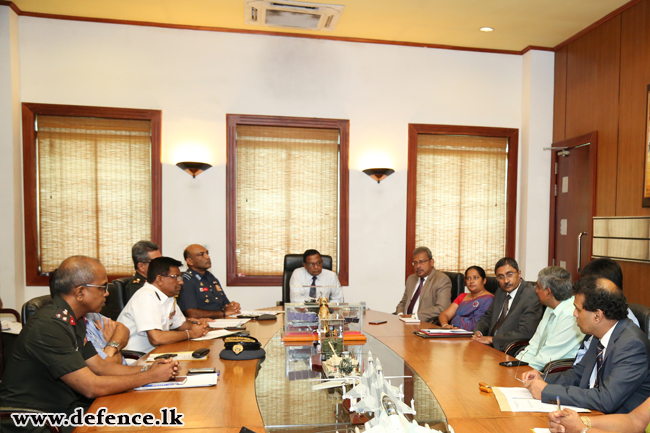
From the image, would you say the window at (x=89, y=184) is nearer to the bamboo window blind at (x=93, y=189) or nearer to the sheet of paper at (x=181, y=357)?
the bamboo window blind at (x=93, y=189)

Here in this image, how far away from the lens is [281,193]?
5.40 metres

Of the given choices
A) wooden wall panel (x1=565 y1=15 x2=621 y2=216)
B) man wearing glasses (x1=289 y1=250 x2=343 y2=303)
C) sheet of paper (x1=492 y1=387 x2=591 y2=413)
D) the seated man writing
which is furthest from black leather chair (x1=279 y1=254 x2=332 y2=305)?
wooden wall panel (x1=565 y1=15 x2=621 y2=216)

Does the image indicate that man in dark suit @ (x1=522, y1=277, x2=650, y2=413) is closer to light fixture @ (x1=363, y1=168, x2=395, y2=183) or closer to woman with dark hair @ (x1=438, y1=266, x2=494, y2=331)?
woman with dark hair @ (x1=438, y1=266, x2=494, y2=331)

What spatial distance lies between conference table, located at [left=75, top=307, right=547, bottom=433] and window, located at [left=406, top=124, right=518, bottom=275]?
289cm

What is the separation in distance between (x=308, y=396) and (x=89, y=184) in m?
4.17

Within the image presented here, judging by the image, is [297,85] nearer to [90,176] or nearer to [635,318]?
[90,176]

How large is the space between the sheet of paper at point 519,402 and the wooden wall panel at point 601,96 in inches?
132

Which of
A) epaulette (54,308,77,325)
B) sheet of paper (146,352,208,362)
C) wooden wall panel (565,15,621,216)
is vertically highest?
wooden wall panel (565,15,621,216)

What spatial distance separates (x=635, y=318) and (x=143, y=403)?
2343 mm

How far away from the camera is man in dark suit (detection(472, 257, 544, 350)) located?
10.8 ft

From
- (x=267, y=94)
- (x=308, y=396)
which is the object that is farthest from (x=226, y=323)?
(x=267, y=94)

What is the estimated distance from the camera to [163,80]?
5113 mm

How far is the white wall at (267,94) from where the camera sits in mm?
4977

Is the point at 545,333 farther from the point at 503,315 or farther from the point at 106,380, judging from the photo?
the point at 106,380
